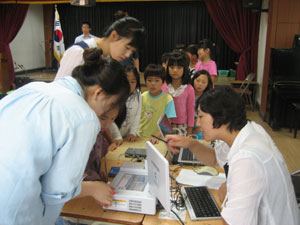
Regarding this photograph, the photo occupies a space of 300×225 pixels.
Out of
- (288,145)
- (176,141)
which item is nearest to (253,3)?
(288,145)

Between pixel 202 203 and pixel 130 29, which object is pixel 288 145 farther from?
pixel 130 29

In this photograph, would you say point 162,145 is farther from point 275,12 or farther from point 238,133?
point 275,12

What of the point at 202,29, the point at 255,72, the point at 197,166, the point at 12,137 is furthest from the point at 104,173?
the point at 202,29

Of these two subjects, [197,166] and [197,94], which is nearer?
[197,166]

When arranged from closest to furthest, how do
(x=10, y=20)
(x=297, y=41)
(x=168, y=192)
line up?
(x=168, y=192) → (x=297, y=41) → (x=10, y=20)

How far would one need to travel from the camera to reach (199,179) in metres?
1.57

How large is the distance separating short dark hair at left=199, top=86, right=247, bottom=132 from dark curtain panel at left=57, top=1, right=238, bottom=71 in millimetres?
5964

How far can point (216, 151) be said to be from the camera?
62.4 inches

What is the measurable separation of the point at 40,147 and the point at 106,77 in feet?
1.07

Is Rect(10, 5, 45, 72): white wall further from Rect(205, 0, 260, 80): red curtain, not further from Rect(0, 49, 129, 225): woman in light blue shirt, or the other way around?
Rect(0, 49, 129, 225): woman in light blue shirt

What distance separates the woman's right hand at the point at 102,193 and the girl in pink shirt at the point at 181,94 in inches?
58.5

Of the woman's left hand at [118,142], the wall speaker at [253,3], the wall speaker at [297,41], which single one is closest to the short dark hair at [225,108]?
the woman's left hand at [118,142]

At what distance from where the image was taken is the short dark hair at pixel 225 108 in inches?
48.1

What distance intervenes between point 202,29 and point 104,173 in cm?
659
